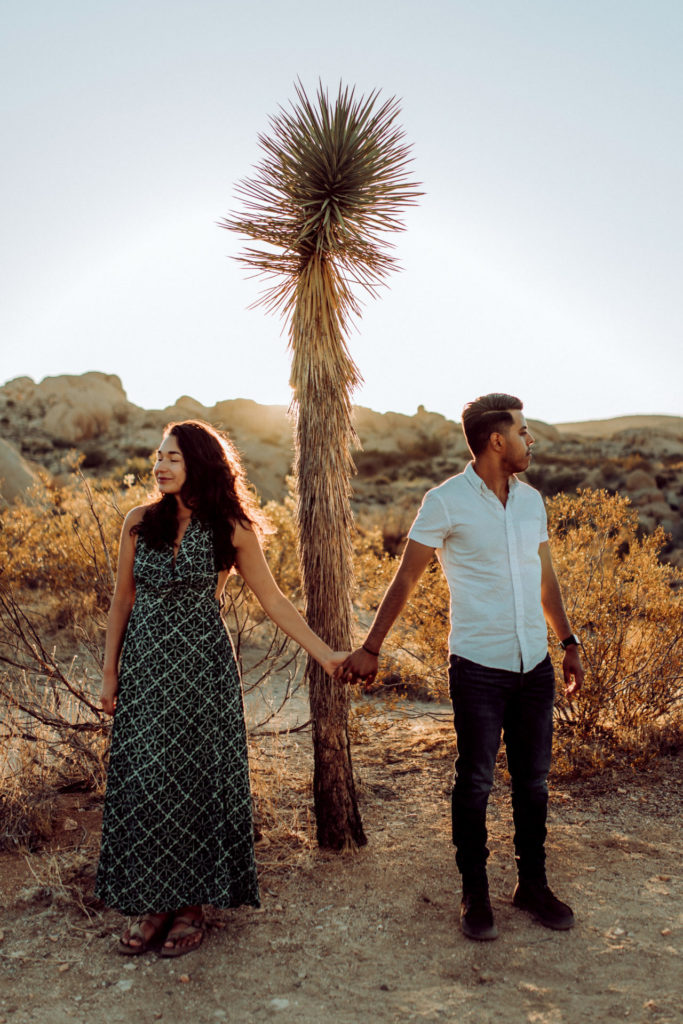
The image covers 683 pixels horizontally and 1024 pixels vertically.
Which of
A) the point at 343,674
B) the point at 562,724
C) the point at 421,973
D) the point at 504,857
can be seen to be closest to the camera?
the point at 421,973

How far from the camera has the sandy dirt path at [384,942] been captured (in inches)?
99.0

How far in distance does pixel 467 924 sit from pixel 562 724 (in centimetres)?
225

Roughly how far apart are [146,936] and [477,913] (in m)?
1.23

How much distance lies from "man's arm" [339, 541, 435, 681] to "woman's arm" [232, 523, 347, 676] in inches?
5.4

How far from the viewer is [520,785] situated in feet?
9.92

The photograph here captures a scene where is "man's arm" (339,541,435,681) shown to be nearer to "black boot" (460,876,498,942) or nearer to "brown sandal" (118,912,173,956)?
"black boot" (460,876,498,942)

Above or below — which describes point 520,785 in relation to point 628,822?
above

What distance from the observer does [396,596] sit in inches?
115

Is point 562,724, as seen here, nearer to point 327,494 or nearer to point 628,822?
point 628,822

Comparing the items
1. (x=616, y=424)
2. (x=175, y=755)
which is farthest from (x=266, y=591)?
(x=616, y=424)

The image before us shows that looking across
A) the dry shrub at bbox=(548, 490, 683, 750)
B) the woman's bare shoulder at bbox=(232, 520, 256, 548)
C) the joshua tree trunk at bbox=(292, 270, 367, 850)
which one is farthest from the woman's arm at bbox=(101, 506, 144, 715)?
the dry shrub at bbox=(548, 490, 683, 750)

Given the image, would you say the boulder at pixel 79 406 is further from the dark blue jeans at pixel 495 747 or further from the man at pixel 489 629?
the dark blue jeans at pixel 495 747

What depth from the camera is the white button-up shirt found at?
2.85 meters

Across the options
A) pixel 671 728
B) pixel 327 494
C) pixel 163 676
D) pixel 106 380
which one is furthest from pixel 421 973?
pixel 106 380
